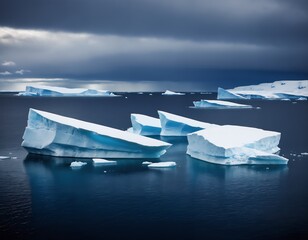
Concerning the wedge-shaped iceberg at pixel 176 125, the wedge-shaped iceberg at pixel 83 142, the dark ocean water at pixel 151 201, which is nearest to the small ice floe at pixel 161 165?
the dark ocean water at pixel 151 201

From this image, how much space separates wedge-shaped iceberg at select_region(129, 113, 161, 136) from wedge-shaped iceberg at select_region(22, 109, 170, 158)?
29.4ft

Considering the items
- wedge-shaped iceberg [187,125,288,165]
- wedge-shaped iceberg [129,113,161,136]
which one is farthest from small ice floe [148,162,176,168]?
wedge-shaped iceberg [129,113,161,136]

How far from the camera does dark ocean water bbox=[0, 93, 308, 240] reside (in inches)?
492

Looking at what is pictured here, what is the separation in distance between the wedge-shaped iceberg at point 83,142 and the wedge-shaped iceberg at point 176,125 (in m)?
9.06

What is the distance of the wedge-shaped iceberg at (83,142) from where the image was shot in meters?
21.7

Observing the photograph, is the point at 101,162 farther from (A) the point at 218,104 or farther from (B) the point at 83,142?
(A) the point at 218,104

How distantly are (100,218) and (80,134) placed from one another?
29.2 feet

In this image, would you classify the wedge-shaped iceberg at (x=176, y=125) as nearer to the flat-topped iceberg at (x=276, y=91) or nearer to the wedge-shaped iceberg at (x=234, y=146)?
the wedge-shaped iceberg at (x=234, y=146)

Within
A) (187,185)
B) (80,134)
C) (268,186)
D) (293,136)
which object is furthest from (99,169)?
(293,136)

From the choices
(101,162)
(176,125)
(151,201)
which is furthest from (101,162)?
(176,125)

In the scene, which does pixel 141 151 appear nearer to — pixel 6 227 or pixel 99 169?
pixel 99 169

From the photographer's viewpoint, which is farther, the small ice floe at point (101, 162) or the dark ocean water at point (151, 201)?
the small ice floe at point (101, 162)

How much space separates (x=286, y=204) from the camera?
15.0 metres

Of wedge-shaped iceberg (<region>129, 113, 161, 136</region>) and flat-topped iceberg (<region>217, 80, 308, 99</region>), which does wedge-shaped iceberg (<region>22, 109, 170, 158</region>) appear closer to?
wedge-shaped iceberg (<region>129, 113, 161, 136</region>)
